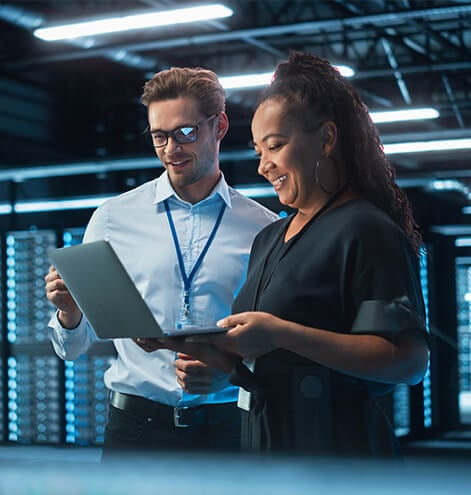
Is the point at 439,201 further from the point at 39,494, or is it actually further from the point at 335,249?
the point at 39,494

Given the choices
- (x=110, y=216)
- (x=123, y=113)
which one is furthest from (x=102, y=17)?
(x=123, y=113)

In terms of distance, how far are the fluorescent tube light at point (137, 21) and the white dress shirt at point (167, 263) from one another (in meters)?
3.12

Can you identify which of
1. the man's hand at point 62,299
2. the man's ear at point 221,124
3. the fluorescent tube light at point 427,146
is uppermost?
the fluorescent tube light at point 427,146

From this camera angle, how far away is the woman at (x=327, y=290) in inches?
51.1

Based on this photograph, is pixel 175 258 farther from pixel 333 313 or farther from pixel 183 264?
pixel 333 313

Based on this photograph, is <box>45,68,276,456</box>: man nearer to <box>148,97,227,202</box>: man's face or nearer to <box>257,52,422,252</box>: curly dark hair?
A: <box>148,97,227,202</box>: man's face

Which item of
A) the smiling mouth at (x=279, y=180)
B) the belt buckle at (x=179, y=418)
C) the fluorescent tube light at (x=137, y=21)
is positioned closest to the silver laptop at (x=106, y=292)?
the smiling mouth at (x=279, y=180)

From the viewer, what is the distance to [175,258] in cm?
195

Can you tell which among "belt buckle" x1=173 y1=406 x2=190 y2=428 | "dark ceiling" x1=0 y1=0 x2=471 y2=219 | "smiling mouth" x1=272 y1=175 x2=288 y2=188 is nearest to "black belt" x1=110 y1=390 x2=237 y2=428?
"belt buckle" x1=173 y1=406 x2=190 y2=428

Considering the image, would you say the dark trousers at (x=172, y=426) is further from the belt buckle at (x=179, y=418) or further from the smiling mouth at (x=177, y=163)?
the smiling mouth at (x=177, y=163)

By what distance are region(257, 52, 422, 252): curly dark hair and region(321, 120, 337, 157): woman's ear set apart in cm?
1

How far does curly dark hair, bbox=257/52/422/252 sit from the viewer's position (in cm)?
144

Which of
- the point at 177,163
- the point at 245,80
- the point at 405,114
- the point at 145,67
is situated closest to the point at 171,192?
the point at 177,163

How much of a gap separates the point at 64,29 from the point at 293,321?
4.60 meters
